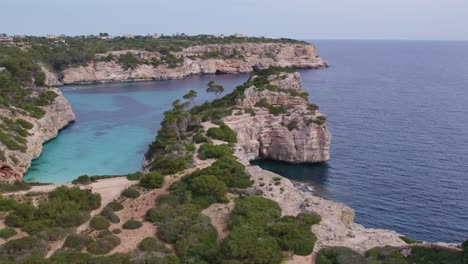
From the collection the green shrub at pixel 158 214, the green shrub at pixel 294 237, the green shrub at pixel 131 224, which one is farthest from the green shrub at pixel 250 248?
the green shrub at pixel 131 224

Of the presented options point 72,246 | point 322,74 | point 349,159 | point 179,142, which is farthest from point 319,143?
point 322,74

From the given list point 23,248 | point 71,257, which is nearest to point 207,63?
point 23,248

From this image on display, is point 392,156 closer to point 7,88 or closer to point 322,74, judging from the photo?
point 7,88

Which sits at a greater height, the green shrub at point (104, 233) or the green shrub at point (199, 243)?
the green shrub at point (199, 243)

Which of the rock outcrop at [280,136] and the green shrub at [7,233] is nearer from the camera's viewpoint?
the green shrub at [7,233]

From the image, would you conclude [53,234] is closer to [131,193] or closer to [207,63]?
[131,193]

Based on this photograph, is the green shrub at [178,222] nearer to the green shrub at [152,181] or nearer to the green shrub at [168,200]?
the green shrub at [168,200]

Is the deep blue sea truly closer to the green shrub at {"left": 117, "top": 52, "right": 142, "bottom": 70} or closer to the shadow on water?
the shadow on water
